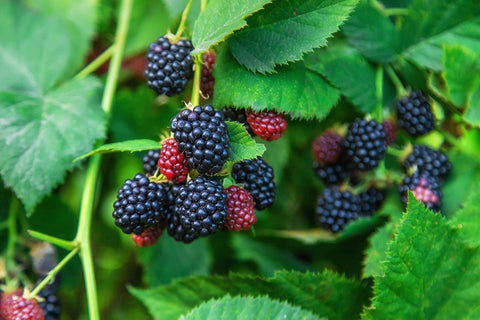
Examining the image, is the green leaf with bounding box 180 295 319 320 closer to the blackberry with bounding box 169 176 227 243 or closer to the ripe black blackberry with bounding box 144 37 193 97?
the blackberry with bounding box 169 176 227 243

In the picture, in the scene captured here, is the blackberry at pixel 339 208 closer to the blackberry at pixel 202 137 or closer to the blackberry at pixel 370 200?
the blackberry at pixel 370 200

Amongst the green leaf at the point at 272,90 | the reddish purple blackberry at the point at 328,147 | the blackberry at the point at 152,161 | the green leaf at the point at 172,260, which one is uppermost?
the green leaf at the point at 272,90

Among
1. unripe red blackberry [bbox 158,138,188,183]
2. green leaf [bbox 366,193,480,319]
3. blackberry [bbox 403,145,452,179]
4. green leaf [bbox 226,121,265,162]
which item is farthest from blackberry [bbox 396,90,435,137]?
unripe red blackberry [bbox 158,138,188,183]

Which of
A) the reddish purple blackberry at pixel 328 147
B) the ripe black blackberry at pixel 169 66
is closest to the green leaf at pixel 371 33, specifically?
the reddish purple blackberry at pixel 328 147

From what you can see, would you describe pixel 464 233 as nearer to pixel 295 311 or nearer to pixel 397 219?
pixel 397 219

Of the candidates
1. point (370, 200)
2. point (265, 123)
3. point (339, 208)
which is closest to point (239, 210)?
point (265, 123)
